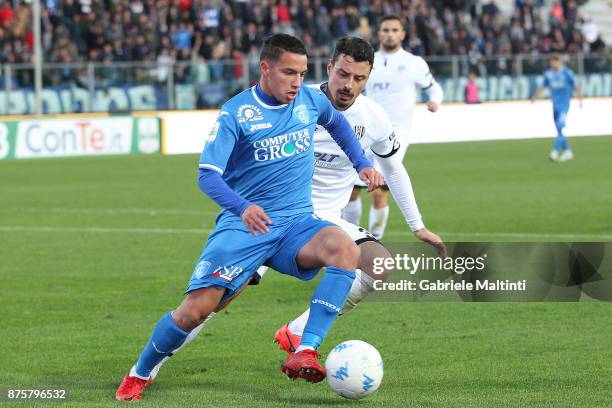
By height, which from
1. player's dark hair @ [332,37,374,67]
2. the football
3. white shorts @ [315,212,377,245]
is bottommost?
the football

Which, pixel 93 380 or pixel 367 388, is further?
pixel 93 380

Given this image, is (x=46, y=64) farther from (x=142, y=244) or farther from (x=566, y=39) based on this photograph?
(x=566, y=39)

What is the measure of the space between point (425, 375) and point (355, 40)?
2.05 meters

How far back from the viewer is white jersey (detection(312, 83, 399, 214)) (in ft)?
25.9

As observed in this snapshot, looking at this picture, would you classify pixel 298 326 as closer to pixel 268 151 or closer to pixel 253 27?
pixel 268 151

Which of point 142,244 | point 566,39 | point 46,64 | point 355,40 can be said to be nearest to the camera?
point 355,40

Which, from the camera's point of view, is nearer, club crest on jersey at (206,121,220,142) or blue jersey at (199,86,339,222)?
club crest on jersey at (206,121,220,142)

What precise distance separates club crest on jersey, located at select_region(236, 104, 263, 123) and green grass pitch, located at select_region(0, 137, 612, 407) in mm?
1383

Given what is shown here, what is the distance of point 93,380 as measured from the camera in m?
6.71

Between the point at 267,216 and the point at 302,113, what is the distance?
77 cm

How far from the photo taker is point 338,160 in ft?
26.3

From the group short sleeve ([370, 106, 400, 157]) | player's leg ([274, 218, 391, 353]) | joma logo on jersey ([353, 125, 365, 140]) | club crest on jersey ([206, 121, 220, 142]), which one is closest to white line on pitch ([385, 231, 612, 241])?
joma logo on jersey ([353, 125, 365, 140])

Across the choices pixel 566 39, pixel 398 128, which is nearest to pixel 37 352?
pixel 398 128

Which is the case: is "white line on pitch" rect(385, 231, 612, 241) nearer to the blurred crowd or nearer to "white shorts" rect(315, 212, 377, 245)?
"white shorts" rect(315, 212, 377, 245)
